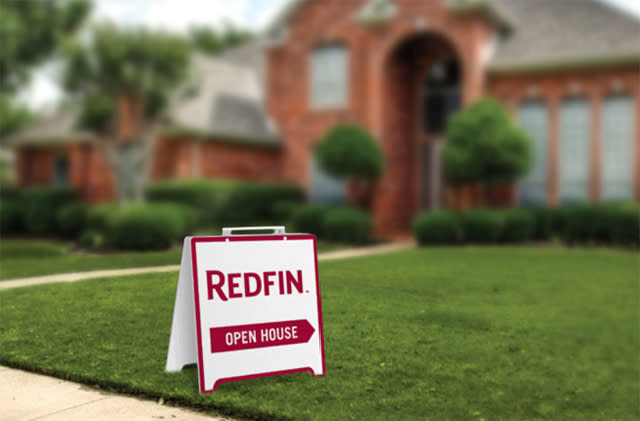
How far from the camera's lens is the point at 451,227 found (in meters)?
16.2

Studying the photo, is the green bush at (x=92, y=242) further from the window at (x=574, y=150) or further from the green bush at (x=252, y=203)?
the window at (x=574, y=150)

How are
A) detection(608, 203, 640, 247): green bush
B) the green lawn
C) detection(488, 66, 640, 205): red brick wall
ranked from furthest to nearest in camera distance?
detection(488, 66, 640, 205): red brick wall → detection(608, 203, 640, 247): green bush → the green lawn

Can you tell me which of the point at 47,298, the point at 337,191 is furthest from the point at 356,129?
the point at 47,298

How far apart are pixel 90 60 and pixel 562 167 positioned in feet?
A: 42.0

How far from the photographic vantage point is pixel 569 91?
18109mm

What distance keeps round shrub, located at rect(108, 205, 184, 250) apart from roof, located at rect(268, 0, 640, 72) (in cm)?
1087

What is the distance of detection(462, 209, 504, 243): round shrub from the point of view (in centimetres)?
1614

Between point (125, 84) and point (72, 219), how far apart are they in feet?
12.4

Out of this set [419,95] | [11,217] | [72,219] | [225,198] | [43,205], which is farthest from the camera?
[419,95]

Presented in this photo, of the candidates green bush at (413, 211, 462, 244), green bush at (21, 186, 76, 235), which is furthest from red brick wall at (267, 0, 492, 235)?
green bush at (21, 186, 76, 235)

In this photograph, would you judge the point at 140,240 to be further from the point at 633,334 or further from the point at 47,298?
the point at 633,334

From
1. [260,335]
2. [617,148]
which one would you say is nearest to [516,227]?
[617,148]

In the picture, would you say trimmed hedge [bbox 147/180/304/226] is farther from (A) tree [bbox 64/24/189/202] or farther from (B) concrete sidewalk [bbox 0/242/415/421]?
(B) concrete sidewalk [bbox 0/242/415/421]

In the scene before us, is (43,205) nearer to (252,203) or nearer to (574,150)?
(252,203)
